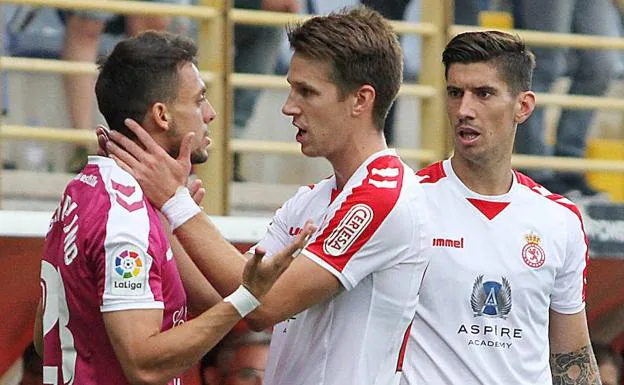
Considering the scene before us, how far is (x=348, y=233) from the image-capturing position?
427 centimetres

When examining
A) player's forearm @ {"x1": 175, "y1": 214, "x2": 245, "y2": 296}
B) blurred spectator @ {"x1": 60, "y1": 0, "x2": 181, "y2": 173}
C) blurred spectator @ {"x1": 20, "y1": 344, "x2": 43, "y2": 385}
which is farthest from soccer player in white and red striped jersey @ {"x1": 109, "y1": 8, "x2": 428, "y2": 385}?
blurred spectator @ {"x1": 60, "y1": 0, "x2": 181, "y2": 173}

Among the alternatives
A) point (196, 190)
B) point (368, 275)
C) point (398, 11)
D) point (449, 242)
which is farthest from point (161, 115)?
point (398, 11)

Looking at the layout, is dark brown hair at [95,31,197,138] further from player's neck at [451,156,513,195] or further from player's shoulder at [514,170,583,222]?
player's shoulder at [514,170,583,222]

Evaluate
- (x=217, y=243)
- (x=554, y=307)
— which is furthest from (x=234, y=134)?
(x=217, y=243)

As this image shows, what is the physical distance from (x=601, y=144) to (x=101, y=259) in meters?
A: 6.38

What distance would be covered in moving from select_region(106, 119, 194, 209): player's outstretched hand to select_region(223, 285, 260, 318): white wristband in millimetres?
370

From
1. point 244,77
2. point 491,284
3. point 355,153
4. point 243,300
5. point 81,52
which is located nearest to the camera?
point 243,300

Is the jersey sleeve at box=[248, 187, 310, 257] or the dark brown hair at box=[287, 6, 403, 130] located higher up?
the dark brown hair at box=[287, 6, 403, 130]

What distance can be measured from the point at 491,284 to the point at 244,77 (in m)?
3.29

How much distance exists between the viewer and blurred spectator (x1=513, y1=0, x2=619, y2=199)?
893 centimetres

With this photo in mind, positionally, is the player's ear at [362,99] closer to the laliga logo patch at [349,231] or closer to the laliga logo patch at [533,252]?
the laliga logo patch at [349,231]

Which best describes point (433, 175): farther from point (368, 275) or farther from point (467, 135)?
point (368, 275)

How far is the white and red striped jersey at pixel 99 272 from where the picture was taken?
12.8 feet

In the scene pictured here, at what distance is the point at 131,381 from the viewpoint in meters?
3.91
